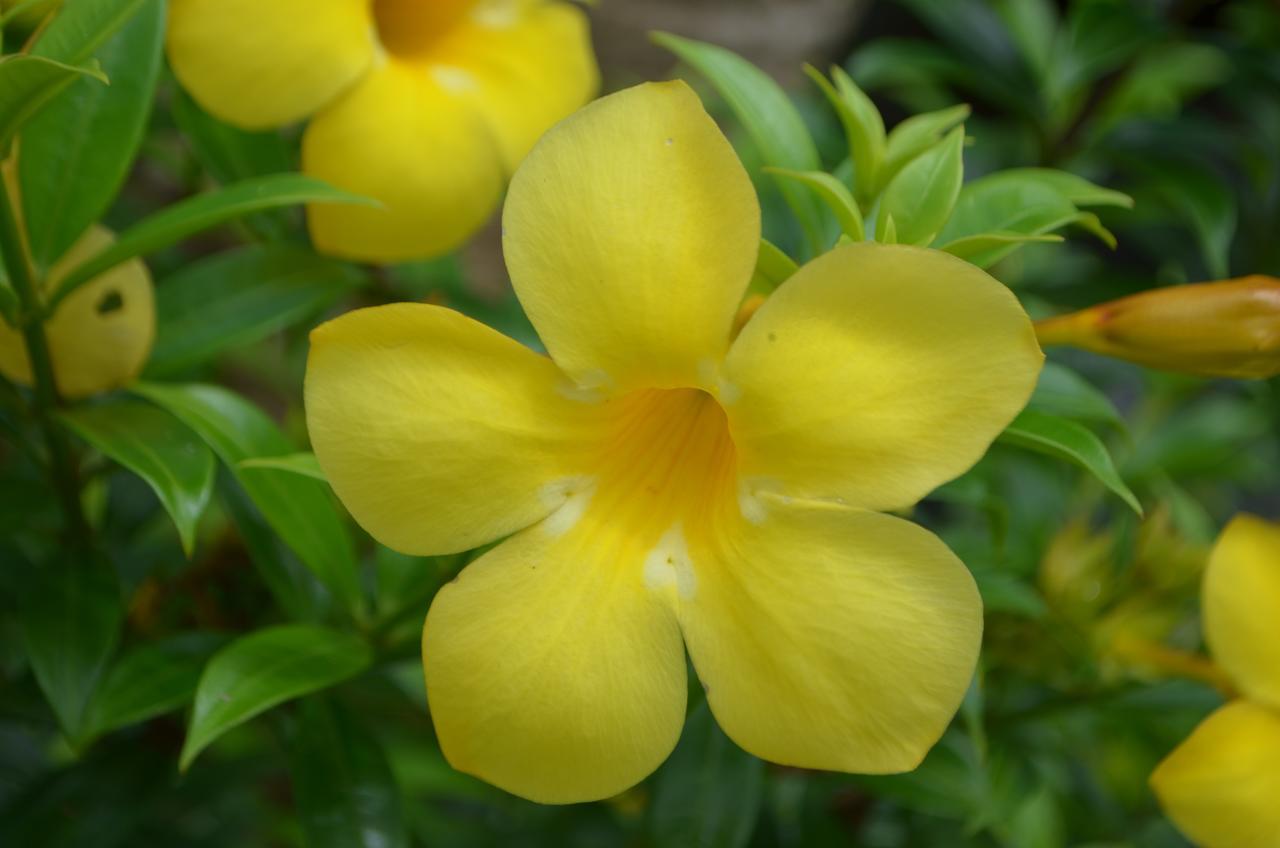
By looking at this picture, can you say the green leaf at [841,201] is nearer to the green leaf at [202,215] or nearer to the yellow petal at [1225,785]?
the green leaf at [202,215]

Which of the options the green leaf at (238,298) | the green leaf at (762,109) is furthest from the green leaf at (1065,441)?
the green leaf at (238,298)

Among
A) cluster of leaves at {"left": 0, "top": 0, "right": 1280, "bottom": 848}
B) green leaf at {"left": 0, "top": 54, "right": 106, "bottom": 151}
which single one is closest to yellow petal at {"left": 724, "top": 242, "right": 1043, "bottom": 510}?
cluster of leaves at {"left": 0, "top": 0, "right": 1280, "bottom": 848}

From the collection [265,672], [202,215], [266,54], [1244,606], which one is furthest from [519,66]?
[1244,606]

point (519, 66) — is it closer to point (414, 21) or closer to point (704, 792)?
point (414, 21)

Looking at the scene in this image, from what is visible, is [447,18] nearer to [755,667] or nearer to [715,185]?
[715,185]

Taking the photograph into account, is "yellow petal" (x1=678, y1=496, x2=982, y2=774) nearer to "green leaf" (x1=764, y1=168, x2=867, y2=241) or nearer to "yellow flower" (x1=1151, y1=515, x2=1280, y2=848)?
"green leaf" (x1=764, y1=168, x2=867, y2=241)

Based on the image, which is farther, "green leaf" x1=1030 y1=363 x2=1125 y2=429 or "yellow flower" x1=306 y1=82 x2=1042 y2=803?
"green leaf" x1=1030 y1=363 x2=1125 y2=429
